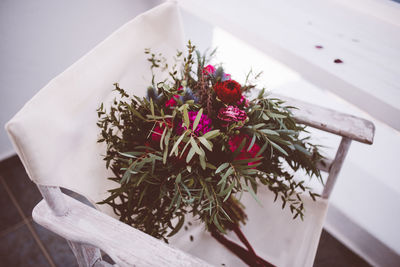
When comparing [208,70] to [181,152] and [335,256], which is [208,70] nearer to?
[181,152]

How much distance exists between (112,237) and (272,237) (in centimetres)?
56

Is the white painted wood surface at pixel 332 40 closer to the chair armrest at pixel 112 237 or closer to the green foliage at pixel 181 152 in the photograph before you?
the green foliage at pixel 181 152

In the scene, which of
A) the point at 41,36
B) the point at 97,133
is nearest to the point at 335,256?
the point at 97,133

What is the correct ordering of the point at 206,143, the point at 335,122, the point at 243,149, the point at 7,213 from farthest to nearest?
1. the point at 7,213
2. the point at 335,122
3. the point at 243,149
4. the point at 206,143

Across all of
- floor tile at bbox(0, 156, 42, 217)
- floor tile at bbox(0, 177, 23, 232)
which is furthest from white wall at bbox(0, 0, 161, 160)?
floor tile at bbox(0, 177, 23, 232)

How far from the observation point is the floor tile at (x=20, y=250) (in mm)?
1403

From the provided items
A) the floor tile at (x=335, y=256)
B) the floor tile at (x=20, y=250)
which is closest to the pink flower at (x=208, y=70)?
the floor tile at (x=335, y=256)

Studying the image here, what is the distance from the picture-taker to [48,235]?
4.94 ft

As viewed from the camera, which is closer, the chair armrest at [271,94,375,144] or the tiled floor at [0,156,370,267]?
the chair armrest at [271,94,375,144]

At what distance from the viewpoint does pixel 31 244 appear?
58.2 inches

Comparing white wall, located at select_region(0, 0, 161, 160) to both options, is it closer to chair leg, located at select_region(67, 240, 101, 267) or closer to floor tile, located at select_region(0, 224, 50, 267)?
floor tile, located at select_region(0, 224, 50, 267)

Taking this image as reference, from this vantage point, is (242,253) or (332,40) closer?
(242,253)

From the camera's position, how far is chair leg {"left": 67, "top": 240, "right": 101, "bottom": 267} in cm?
73

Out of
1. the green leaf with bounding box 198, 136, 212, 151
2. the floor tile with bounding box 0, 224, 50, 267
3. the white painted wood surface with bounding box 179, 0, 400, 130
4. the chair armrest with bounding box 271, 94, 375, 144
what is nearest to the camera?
the green leaf with bounding box 198, 136, 212, 151
